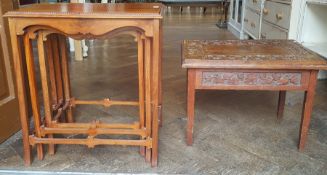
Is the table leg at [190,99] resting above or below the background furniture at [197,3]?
below

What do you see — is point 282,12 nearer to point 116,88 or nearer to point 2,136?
point 116,88

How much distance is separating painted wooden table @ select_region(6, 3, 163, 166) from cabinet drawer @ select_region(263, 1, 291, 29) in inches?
61.8

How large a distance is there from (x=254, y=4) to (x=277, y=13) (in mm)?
1067

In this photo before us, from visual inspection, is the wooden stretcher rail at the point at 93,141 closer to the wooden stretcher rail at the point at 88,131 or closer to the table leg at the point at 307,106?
the wooden stretcher rail at the point at 88,131

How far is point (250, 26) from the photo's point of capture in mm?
4090

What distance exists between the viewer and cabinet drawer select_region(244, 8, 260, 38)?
12.1 feet

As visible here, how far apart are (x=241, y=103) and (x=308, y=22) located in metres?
0.96

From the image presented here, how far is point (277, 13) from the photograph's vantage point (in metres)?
2.89

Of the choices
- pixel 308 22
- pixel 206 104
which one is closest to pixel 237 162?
pixel 206 104

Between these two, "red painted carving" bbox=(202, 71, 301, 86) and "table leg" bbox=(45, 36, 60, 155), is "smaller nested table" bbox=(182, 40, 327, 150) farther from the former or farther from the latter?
"table leg" bbox=(45, 36, 60, 155)

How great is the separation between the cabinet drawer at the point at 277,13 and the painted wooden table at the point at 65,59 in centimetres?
157

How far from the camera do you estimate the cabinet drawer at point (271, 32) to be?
2.74 m

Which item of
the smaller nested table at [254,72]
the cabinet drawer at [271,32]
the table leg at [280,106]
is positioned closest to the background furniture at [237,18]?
the cabinet drawer at [271,32]

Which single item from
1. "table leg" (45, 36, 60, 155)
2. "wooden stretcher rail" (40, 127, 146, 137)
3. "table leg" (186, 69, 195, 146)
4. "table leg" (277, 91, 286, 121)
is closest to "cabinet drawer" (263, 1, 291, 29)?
"table leg" (277, 91, 286, 121)
